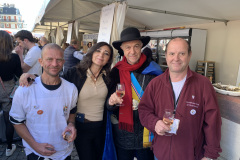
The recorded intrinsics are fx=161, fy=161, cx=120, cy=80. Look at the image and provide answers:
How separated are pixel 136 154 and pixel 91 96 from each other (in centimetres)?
90

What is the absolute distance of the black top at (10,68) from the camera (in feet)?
8.54

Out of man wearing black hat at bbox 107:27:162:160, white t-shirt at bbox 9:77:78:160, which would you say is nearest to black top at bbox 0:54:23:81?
white t-shirt at bbox 9:77:78:160

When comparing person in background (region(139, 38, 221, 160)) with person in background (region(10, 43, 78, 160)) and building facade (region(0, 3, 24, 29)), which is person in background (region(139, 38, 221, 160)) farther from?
building facade (region(0, 3, 24, 29))

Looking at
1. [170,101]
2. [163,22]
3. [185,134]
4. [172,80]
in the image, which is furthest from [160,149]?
[163,22]

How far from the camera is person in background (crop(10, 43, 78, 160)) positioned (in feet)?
4.93

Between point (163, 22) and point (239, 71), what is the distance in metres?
4.47

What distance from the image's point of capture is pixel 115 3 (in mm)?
3869

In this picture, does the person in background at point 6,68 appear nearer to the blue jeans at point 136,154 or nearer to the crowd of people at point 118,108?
the crowd of people at point 118,108

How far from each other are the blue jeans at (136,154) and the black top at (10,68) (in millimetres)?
2151

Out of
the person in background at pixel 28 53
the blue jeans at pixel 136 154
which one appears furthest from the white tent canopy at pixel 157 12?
the blue jeans at pixel 136 154

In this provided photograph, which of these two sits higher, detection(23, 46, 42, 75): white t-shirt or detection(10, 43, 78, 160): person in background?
detection(23, 46, 42, 75): white t-shirt

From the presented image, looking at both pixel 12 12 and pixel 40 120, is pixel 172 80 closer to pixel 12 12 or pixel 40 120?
pixel 40 120

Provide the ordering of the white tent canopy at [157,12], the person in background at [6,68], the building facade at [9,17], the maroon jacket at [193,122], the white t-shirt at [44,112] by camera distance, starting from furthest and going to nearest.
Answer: the building facade at [9,17], the white tent canopy at [157,12], the person in background at [6,68], the white t-shirt at [44,112], the maroon jacket at [193,122]

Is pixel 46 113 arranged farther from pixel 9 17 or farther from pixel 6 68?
pixel 9 17
